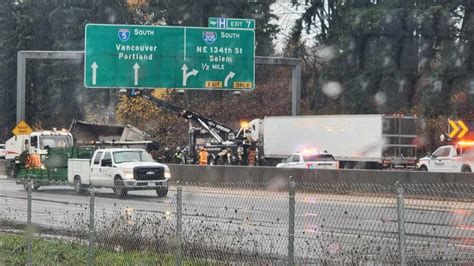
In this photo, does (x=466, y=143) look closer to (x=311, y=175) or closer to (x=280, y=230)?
(x=311, y=175)

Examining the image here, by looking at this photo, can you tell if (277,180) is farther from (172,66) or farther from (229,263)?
(229,263)

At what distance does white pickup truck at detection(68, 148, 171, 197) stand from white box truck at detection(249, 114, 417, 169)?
17.3m

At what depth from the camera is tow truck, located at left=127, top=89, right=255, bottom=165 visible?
4844 cm

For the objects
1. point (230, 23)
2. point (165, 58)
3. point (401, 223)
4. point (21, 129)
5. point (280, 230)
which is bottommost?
point (280, 230)

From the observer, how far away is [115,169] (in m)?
29.2

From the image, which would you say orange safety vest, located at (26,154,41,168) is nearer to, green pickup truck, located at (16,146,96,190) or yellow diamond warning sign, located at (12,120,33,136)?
green pickup truck, located at (16,146,96,190)

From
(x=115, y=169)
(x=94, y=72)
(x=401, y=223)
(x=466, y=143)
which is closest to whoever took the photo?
(x=401, y=223)

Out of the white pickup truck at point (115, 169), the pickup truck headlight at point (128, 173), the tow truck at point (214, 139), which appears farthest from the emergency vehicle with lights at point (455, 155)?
the pickup truck headlight at point (128, 173)

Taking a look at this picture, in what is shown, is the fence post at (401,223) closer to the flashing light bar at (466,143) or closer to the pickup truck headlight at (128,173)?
the pickup truck headlight at (128,173)

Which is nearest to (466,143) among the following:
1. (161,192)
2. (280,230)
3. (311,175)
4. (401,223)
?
(311,175)

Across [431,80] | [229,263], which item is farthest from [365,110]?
[229,263]

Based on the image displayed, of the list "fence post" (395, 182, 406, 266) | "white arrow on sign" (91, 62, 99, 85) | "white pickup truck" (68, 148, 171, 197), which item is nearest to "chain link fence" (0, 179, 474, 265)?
"fence post" (395, 182, 406, 266)

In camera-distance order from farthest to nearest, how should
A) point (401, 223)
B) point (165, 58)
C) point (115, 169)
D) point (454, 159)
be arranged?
1. point (454, 159)
2. point (165, 58)
3. point (115, 169)
4. point (401, 223)

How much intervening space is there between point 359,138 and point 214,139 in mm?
9819
